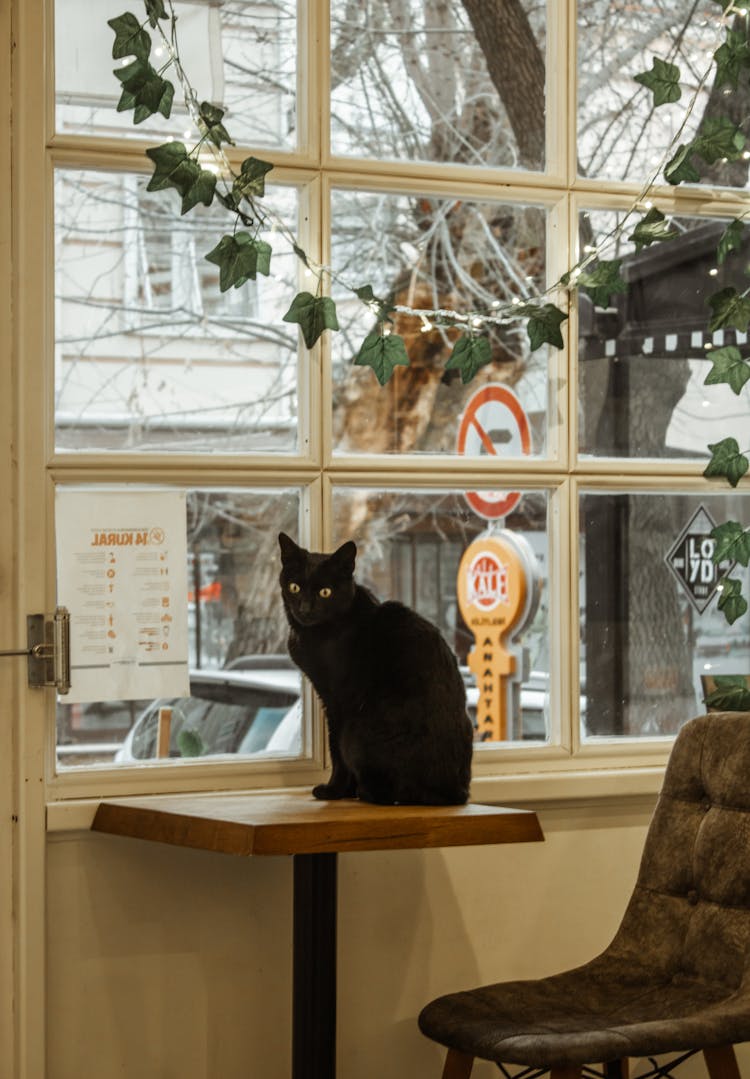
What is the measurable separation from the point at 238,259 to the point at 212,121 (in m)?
0.25

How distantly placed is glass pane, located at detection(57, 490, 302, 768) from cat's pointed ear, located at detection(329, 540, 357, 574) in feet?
1.01

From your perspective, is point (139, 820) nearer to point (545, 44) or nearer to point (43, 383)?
point (43, 383)

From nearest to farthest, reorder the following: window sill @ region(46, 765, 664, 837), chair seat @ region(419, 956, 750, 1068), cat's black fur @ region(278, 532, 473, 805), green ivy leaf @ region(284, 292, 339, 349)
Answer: chair seat @ region(419, 956, 750, 1068) < cat's black fur @ region(278, 532, 473, 805) < green ivy leaf @ region(284, 292, 339, 349) < window sill @ region(46, 765, 664, 837)

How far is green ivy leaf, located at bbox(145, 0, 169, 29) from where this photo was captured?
2371 millimetres

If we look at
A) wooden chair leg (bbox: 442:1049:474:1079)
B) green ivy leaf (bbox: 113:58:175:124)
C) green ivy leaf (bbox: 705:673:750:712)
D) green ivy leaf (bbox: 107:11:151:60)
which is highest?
green ivy leaf (bbox: 107:11:151:60)

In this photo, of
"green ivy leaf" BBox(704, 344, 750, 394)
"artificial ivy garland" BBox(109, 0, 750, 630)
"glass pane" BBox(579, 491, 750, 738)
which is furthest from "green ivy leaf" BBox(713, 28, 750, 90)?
"glass pane" BBox(579, 491, 750, 738)

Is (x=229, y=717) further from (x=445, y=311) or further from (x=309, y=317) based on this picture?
(x=445, y=311)

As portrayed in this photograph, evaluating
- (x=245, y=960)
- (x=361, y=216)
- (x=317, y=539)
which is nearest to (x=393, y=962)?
(x=245, y=960)

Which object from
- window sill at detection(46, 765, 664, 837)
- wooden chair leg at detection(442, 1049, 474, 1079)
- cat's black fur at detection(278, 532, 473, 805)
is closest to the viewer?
wooden chair leg at detection(442, 1049, 474, 1079)

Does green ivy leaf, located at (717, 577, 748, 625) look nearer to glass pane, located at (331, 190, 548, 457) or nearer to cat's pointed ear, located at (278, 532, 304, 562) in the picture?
glass pane, located at (331, 190, 548, 457)

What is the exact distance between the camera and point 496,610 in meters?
2.90

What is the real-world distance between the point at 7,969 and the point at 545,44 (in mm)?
2088

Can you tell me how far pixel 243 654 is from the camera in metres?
2.68

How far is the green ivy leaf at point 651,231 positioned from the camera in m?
2.69
